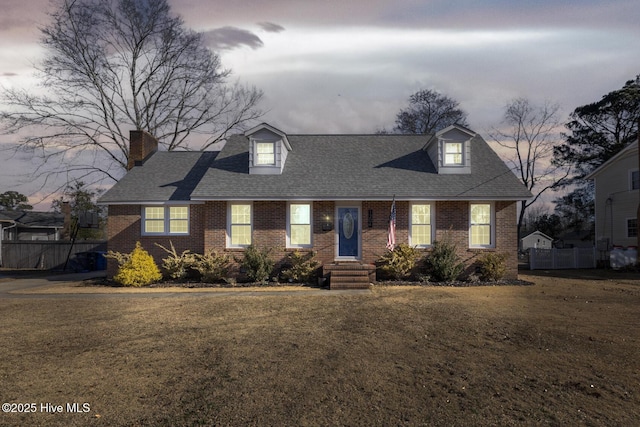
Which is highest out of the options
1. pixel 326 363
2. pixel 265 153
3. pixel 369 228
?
pixel 265 153

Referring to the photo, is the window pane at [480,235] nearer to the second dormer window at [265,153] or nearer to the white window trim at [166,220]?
the second dormer window at [265,153]

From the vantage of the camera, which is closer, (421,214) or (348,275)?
(348,275)

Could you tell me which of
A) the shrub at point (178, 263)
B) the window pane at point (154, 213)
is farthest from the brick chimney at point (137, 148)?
the shrub at point (178, 263)

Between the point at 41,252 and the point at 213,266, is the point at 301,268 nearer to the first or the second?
the point at 213,266

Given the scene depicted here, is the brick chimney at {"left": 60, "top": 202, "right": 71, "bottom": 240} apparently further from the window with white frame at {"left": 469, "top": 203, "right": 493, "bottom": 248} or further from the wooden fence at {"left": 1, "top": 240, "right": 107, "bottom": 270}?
the window with white frame at {"left": 469, "top": 203, "right": 493, "bottom": 248}

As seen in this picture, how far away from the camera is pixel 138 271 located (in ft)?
51.2

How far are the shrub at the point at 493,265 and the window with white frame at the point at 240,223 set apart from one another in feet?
30.2

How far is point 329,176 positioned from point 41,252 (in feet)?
69.7

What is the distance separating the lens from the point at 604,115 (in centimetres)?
3647

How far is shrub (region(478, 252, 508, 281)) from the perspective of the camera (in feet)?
51.3

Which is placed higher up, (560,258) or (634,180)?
(634,180)

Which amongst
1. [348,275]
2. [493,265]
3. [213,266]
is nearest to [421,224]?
[493,265]

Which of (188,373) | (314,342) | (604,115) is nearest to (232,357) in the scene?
(188,373)

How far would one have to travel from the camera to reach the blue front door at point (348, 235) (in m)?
16.3
